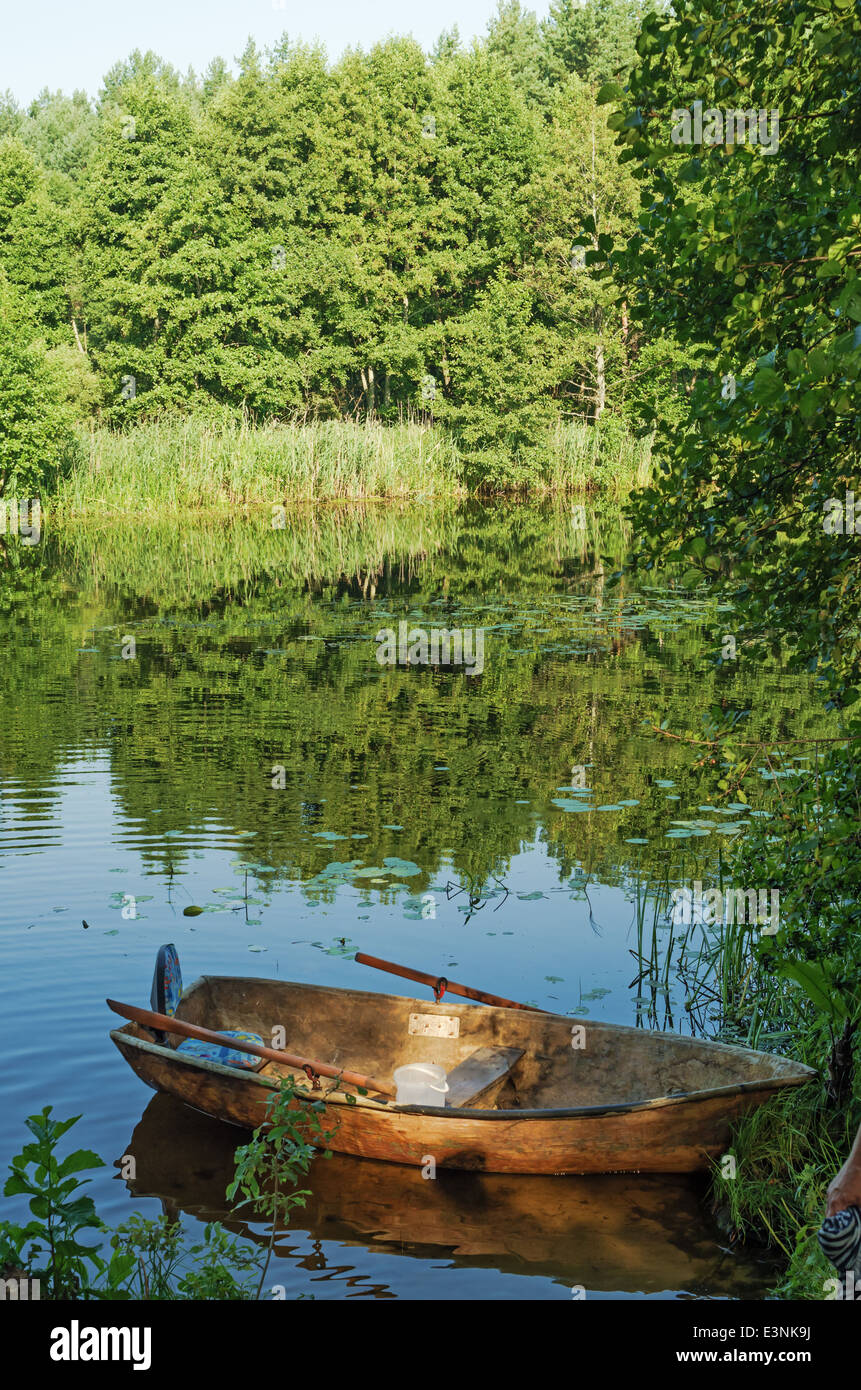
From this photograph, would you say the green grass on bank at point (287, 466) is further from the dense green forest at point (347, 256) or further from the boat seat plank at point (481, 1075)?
the boat seat plank at point (481, 1075)

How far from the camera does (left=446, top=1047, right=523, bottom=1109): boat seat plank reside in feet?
23.0

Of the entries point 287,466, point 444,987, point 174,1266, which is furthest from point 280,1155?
point 287,466

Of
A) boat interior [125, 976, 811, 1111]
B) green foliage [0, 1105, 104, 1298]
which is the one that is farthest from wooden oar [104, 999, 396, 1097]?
green foliage [0, 1105, 104, 1298]

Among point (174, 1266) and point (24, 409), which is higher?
point (24, 409)

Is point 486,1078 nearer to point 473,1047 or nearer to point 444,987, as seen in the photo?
point 473,1047

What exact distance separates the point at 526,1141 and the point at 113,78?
95.6 meters

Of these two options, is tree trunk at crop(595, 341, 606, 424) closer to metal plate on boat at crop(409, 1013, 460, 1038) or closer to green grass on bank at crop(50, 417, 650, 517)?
green grass on bank at crop(50, 417, 650, 517)

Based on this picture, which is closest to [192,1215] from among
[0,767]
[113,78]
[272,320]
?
[0,767]

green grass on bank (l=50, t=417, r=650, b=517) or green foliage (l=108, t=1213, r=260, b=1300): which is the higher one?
green grass on bank (l=50, t=417, r=650, b=517)

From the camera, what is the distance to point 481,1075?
714 centimetres

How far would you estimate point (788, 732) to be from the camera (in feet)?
46.2

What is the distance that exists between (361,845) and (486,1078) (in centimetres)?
426

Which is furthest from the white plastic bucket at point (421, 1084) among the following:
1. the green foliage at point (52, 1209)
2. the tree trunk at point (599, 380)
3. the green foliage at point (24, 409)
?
the tree trunk at point (599, 380)

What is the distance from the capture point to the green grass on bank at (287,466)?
3381 cm
